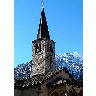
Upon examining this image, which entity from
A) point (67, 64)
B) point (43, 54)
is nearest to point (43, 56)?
point (43, 54)

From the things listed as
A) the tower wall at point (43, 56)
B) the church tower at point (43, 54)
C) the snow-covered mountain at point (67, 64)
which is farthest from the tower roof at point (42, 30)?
the snow-covered mountain at point (67, 64)

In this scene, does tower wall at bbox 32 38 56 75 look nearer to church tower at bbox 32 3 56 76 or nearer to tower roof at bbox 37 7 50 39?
church tower at bbox 32 3 56 76

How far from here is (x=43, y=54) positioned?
17453 mm

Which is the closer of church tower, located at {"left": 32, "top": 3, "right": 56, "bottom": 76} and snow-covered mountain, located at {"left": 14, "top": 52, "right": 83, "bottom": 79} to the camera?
church tower, located at {"left": 32, "top": 3, "right": 56, "bottom": 76}

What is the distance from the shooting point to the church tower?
57.9 ft

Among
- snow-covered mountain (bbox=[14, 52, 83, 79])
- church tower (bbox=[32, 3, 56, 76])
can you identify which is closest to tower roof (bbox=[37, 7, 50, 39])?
church tower (bbox=[32, 3, 56, 76])

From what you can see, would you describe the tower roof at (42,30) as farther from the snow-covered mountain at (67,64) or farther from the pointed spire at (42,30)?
the snow-covered mountain at (67,64)

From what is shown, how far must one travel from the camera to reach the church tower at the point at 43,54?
1766 centimetres

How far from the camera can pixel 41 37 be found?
1838cm

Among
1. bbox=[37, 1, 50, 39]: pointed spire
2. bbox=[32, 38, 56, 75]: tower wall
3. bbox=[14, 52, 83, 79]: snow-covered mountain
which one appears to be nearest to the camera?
bbox=[32, 38, 56, 75]: tower wall

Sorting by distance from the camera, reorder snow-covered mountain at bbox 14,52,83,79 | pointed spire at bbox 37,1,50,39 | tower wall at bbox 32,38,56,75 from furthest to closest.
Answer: snow-covered mountain at bbox 14,52,83,79 → pointed spire at bbox 37,1,50,39 → tower wall at bbox 32,38,56,75

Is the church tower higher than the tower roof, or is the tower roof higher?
the tower roof
